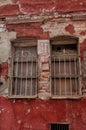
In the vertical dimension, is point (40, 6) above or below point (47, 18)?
above

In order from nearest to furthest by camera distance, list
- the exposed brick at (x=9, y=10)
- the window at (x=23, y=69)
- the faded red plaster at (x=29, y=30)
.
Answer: the window at (x=23, y=69), the faded red plaster at (x=29, y=30), the exposed brick at (x=9, y=10)

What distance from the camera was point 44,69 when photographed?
6988mm

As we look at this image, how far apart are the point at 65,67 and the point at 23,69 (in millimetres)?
1270

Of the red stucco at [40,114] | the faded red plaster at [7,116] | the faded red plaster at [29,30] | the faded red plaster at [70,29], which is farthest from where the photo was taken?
the faded red plaster at [29,30]

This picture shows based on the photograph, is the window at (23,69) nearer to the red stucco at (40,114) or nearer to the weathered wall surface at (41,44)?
the weathered wall surface at (41,44)

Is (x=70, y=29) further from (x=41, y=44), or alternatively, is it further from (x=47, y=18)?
(x=41, y=44)

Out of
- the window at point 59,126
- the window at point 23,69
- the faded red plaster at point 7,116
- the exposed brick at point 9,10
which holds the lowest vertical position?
the window at point 59,126

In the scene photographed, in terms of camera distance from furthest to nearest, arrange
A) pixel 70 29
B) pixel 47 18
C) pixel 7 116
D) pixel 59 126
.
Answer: pixel 47 18, pixel 70 29, pixel 7 116, pixel 59 126

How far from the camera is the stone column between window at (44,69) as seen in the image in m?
6.78

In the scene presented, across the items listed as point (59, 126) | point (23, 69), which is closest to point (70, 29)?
point (23, 69)

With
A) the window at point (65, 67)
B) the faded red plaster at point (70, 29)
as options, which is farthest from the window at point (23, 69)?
the faded red plaster at point (70, 29)

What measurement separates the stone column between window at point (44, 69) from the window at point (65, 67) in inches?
7.1

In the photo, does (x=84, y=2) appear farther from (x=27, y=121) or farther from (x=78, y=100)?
(x=27, y=121)

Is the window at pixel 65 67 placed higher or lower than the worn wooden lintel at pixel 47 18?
lower
